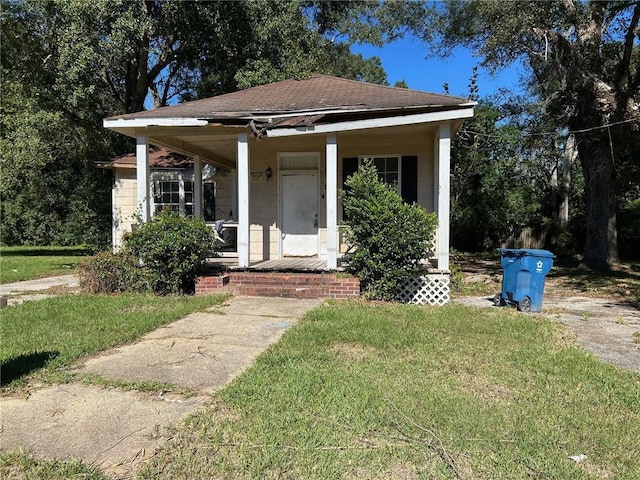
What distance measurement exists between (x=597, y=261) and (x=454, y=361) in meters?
12.0

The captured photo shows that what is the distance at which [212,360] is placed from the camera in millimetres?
4434

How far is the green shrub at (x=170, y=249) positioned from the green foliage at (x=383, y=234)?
2.74 metres

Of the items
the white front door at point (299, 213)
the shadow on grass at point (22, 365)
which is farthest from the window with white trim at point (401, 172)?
the shadow on grass at point (22, 365)

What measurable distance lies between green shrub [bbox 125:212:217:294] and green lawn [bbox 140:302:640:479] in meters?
3.51

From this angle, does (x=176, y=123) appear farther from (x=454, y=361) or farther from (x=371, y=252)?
(x=454, y=361)

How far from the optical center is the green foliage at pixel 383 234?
7.36m

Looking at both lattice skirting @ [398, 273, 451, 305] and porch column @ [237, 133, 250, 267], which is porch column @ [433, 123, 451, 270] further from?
porch column @ [237, 133, 250, 267]

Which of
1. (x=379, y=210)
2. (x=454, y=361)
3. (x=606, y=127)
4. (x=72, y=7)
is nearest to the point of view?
(x=454, y=361)

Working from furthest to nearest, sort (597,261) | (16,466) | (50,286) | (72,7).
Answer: (597,261)
(72,7)
(50,286)
(16,466)

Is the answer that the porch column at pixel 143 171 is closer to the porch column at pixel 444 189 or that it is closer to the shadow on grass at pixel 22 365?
the shadow on grass at pixel 22 365

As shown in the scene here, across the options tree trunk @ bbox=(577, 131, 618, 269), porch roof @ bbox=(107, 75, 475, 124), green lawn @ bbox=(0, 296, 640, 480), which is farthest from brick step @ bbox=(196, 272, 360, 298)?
tree trunk @ bbox=(577, 131, 618, 269)

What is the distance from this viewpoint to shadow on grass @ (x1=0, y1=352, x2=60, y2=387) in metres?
3.90

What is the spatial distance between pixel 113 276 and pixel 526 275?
7.34 meters

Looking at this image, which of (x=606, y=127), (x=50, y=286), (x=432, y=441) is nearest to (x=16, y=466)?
(x=432, y=441)
